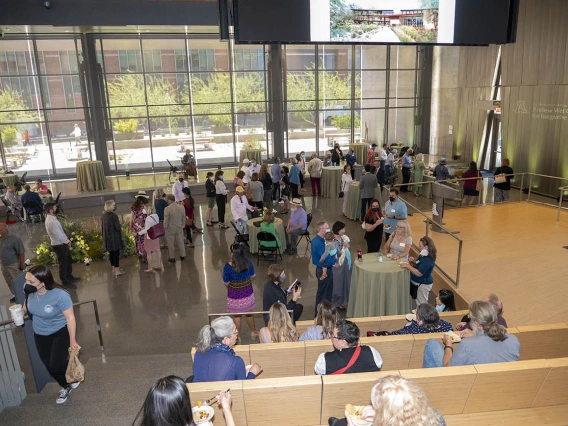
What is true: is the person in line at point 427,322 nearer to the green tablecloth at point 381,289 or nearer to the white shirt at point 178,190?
the green tablecloth at point 381,289

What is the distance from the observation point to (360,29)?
859 centimetres

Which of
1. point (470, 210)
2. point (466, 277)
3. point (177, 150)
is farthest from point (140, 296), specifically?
point (177, 150)

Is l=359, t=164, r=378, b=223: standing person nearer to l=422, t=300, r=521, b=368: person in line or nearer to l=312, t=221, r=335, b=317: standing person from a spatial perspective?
l=312, t=221, r=335, b=317: standing person

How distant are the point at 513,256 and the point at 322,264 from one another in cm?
398

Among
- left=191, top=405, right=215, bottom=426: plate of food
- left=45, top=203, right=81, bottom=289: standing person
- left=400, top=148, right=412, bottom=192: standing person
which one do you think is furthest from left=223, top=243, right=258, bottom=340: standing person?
left=400, top=148, right=412, bottom=192: standing person

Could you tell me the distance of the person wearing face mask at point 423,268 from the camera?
20.3ft

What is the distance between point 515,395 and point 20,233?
12.0m

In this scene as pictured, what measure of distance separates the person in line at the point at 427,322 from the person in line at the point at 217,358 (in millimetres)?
1789

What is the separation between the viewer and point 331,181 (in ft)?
48.0

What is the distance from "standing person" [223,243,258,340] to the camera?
5.90 m

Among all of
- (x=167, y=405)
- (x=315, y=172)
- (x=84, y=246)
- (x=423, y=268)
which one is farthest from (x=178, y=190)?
(x=167, y=405)

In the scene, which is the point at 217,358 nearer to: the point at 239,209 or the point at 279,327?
the point at 279,327

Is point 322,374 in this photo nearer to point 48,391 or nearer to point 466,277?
point 48,391

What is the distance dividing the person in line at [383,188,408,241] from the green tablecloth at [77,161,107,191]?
1166cm
